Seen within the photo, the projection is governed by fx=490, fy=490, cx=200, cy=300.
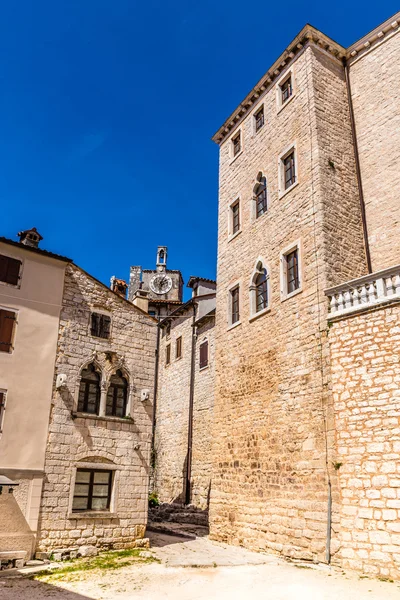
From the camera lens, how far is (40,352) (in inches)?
496

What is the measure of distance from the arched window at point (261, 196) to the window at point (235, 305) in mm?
2669

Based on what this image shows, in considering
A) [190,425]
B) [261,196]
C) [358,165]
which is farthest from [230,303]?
[190,425]

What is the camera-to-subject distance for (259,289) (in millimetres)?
15672

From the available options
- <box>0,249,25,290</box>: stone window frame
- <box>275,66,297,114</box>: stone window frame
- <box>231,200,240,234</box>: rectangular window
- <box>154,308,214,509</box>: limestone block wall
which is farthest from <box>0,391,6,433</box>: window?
<box>275,66,297,114</box>: stone window frame

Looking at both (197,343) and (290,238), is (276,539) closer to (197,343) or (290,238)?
(290,238)

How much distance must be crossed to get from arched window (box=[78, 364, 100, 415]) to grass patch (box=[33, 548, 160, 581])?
3.52 m

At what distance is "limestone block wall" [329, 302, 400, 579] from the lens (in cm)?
961

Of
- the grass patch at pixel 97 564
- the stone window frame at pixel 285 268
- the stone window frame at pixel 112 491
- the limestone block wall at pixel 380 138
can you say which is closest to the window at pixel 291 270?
the stone window frame at pixel 285 268

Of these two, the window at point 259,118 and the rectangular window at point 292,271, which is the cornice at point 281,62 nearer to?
the window at point 259,118

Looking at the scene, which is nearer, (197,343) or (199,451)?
(199,451)

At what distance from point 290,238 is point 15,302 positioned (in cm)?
781

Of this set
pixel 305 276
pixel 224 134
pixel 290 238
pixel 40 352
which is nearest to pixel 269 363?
pixel 305 276

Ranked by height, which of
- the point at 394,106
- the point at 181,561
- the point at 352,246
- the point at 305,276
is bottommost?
the point at 181,561

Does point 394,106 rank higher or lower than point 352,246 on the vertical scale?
higher
